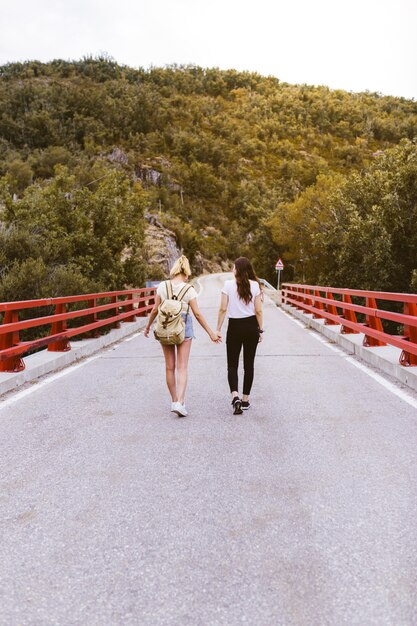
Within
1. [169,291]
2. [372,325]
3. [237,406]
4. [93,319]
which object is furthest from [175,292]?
[93,319]

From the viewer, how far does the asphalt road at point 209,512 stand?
2664mm

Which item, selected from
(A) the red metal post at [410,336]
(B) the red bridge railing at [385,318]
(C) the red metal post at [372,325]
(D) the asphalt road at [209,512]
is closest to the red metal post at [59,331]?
(D) the asphalt road at [209,512]

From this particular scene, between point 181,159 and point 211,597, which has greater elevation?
point 181,159

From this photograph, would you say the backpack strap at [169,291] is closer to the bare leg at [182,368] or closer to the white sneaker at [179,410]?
the bare leg at [182,368]

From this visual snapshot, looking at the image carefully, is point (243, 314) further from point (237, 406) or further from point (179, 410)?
point (179, 410)

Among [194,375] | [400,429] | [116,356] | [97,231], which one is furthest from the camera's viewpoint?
[97,231]

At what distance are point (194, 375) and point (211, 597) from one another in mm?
6441

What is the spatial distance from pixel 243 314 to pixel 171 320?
903mm

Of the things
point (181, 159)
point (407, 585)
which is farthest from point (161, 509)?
point (181, 159)

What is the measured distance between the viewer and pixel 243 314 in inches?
257

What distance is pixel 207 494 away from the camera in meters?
4.03

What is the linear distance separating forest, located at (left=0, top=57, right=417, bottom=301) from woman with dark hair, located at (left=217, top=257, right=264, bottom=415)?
9821mm

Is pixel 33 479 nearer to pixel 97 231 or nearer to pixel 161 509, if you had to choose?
pixel 161 509

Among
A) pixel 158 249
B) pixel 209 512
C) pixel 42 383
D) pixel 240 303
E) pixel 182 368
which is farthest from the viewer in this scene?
pixel 158 249
